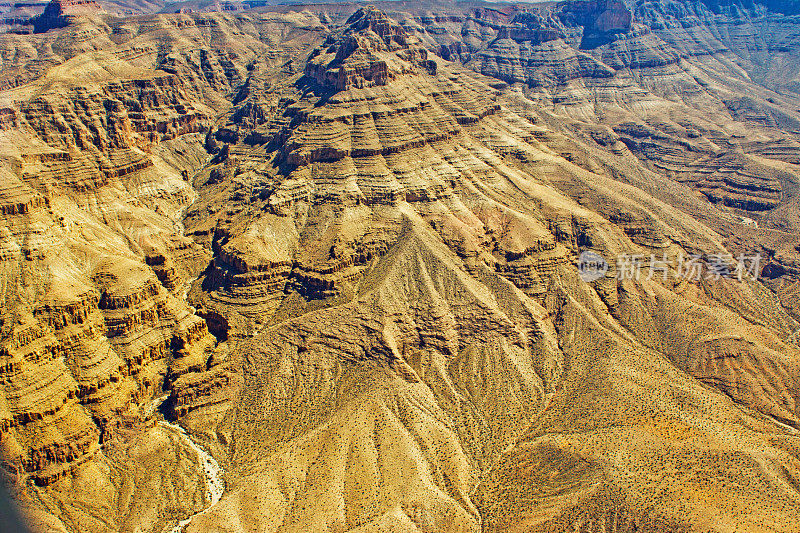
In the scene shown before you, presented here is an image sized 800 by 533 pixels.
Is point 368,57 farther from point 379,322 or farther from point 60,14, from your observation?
point 60,14

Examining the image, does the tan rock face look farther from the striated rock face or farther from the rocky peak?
the striated rock face

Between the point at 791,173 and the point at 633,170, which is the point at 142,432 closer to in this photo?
the point at 633,170

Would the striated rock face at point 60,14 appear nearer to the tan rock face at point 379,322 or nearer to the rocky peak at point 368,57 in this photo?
the tan rock face at point 379,322

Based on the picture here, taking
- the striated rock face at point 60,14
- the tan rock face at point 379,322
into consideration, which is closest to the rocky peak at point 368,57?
the tan rock face at point 379,322

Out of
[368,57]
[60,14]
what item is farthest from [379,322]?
[60,14]

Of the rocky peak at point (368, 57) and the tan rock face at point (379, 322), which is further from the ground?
the rocky peak at point (368, 57)

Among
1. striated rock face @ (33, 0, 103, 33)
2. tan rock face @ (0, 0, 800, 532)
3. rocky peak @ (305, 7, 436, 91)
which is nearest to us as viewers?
tan rock face @ (0, 0, 800, 532)

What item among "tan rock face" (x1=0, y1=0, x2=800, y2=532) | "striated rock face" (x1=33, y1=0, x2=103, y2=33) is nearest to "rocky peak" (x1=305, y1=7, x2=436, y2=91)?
"tan rock face" (x1=0, y1=0, x2=800, y2=532)
